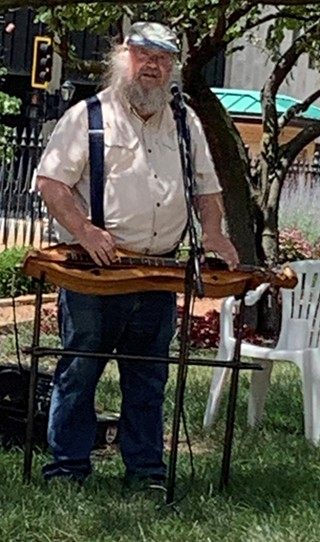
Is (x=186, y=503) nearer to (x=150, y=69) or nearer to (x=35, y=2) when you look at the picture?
(x=150, y=69)

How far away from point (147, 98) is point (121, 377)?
→ 1.11 meters

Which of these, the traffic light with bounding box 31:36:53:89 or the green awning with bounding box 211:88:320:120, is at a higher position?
the traffic light with bounding box 31:36:53:89

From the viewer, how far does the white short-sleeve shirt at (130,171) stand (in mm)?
5070

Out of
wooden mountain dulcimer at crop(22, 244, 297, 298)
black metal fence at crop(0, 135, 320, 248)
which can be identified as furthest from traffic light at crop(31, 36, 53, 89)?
wooden mountain dulcimer at crop(22, 244, 297, 298)

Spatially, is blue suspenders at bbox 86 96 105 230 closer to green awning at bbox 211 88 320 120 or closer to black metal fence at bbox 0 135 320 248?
black metal fence at bbox 0 135 320 248

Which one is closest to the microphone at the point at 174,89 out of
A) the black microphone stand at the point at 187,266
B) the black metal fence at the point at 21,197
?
the black microphone stand at the point at 187,266

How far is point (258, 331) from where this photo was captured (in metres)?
12.3

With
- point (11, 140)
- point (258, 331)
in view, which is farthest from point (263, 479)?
point (11, 140)

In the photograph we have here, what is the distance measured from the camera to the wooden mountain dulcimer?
4.88m

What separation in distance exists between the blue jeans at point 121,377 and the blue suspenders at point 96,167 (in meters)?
0.31

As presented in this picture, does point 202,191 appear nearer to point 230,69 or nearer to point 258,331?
point 258,331

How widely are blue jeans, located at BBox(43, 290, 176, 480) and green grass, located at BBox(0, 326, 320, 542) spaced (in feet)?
0.47

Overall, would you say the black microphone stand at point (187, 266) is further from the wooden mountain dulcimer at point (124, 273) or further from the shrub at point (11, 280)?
the shrub at point (11, 280)

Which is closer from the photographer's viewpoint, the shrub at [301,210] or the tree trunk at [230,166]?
the tree trunk at [230,166]
